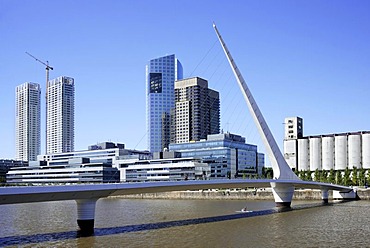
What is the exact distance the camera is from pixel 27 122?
584ft


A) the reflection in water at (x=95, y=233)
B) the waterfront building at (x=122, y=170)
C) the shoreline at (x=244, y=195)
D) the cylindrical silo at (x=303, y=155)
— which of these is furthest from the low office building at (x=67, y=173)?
the reflection in water at (x=95, y=233)

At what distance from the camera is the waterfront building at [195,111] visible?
159625 millimetres

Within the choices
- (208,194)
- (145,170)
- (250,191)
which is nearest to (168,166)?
(145,170)

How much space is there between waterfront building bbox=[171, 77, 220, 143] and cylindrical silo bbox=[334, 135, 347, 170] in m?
55.4

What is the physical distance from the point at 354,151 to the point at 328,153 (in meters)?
6.40

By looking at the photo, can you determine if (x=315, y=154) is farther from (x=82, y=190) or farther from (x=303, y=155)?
(x=82, y=190)

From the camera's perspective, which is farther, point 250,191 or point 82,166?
point 82,166

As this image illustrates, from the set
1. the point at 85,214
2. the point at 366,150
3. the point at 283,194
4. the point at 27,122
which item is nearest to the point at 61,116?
the point at 27,122

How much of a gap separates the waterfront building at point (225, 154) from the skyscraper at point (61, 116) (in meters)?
72.2

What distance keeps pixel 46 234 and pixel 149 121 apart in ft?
517

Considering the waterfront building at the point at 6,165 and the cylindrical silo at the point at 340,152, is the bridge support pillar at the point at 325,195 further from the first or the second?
the waterfront building at the point at 6,165

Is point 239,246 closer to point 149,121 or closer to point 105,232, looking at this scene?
point 105,232

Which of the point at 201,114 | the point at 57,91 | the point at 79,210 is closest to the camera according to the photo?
the point at 79,210

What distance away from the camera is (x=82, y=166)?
354ft
